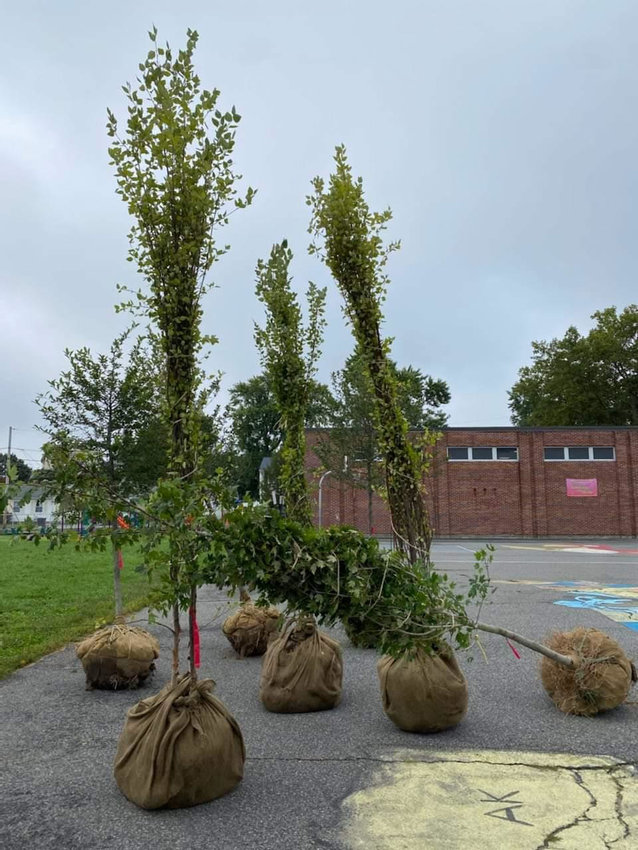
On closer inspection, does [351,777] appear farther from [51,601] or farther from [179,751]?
[51,601]

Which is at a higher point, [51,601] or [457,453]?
[457,453]

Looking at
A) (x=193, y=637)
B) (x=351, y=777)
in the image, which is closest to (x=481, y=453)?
(x=351, y=777)

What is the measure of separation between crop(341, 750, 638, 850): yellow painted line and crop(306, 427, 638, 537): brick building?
102 feet

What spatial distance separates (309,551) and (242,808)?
1.38 metres

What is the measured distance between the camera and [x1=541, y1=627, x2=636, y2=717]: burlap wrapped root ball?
203 inches

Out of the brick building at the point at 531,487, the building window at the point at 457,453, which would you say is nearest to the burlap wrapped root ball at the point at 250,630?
the brick building at the point at 531,487

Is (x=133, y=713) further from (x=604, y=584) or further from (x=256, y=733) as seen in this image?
(x=604, y=584)

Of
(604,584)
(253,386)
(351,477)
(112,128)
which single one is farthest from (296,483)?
(253,386)

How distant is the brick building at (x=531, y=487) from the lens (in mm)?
35531

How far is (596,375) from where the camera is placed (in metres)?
48.2

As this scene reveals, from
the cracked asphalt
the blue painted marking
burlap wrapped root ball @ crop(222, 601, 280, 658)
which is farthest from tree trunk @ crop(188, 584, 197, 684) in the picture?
the blue painted marking

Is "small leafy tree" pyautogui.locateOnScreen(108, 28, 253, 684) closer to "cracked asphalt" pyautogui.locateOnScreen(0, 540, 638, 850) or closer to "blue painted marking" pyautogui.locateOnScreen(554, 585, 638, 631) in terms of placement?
"cracked asphalt" pyautogui.locateOnScreen(0, 540, 638, 850)

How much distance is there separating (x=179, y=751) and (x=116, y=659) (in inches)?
106

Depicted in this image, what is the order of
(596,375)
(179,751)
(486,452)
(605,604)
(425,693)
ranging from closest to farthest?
(179,751) → (425,693) → (605,604) → (486,452) → (596,375)
